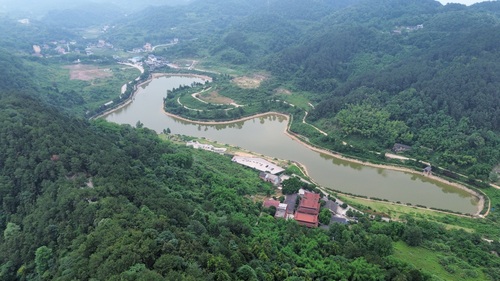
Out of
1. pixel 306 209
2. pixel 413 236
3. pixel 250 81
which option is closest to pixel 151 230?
pixel 306 209

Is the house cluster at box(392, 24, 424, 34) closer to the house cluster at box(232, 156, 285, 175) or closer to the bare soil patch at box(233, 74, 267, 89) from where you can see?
the bare soil patch at box(233, 74, 267, 89)

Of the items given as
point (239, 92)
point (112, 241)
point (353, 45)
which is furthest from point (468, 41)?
point (112, 241)

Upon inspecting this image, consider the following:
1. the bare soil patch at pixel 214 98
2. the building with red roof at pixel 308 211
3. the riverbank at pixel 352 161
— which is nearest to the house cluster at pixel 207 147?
the riverbank at pixel 352 161

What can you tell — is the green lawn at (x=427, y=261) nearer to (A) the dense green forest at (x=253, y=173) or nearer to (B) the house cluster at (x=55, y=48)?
(A) the dense green forest at (x=253, y=173)

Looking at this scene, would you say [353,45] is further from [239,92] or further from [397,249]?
[397,249]

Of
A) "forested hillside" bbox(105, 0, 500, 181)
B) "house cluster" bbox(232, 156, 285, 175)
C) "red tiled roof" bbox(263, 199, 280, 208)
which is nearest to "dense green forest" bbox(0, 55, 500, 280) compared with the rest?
"red tiled roof" bbox(263, 199, 280, 208)
